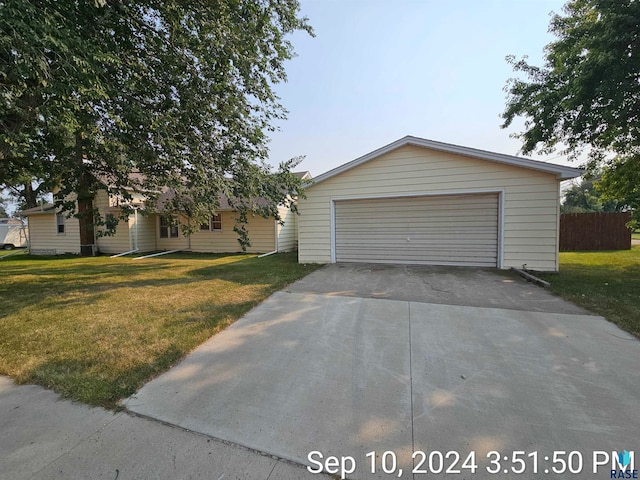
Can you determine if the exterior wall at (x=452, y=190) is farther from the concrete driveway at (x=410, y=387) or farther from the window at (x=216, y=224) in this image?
the window at (x=216, y=224)

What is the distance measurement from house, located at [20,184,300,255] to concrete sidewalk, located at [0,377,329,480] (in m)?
11.0

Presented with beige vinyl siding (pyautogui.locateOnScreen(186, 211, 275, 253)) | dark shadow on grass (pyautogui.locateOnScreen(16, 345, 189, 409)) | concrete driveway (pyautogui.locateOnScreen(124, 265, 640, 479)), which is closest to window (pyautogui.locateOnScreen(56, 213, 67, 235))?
beige vinyl siding (pyautogui.locateOnScreen(186, 211, 275, 253))

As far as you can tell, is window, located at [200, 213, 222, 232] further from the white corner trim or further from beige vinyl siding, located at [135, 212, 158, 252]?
the white corner trim

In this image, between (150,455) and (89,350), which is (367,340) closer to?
(150,455)

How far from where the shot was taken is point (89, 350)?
10.5ft

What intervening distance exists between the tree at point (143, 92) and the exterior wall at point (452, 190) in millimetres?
2526

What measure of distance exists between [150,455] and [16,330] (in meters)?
3.64

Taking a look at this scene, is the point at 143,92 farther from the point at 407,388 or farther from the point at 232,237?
the point at 232,237

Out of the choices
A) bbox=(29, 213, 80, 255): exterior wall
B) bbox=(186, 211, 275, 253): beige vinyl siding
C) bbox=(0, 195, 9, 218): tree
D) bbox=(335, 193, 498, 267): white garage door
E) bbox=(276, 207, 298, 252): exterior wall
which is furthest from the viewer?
bbox=(0, 195, 9, 218): tree

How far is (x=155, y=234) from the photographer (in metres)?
15.4

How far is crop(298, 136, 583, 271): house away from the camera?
733 cm

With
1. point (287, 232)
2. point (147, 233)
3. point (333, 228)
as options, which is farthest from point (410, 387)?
point (147, 233)

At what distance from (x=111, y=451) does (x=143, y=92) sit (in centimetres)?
538

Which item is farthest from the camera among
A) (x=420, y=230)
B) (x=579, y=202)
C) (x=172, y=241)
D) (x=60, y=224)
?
(x=579, y=202)
